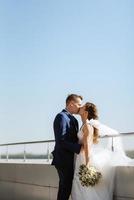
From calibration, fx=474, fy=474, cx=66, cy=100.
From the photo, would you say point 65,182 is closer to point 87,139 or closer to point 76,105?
point 87,139

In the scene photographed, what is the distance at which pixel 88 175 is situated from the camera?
638 cm

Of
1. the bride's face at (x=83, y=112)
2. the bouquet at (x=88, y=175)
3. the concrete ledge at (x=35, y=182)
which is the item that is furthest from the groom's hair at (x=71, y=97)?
the concrete ledge at (x=35, y=182)

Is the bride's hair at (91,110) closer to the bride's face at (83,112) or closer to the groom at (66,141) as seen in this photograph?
the bride's face at (83,112)

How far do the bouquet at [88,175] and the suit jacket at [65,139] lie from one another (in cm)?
26

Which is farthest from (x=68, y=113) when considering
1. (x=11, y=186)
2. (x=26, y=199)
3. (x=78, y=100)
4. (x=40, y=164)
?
(x=11, y=186)

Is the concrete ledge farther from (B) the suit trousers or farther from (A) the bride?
(B) the suit trousers

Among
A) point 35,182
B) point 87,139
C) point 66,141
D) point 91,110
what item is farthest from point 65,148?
point 35,182

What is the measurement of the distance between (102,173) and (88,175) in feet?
0.96

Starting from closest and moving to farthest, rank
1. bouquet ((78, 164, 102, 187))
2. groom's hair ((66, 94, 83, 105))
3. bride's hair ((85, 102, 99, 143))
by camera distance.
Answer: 1. bouquet ((78, 164, 102, 187))
2. bride's hair ((85, 102, 99, 143))
3. groom's hair ((66, 94, 83, 105))

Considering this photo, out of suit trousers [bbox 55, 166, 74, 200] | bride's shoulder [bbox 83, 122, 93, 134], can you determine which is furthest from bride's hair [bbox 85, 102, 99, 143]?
suit trousers [bbox 55, 166, 74, 200]

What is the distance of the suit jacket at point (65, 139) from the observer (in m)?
6.56

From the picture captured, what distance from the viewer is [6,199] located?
434 inches

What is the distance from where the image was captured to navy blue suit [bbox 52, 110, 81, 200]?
259 inches

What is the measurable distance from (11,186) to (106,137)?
4383 mm
